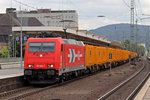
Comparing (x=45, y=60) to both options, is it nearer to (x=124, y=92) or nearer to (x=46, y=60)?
(x=46, y=60)

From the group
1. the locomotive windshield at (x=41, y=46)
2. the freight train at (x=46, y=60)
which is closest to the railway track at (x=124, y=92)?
the freight train at (x=46, y=60)

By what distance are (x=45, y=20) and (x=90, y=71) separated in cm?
13228

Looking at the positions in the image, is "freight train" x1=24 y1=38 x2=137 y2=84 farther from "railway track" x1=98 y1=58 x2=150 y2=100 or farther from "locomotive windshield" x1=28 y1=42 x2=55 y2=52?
"railway track" x1=98 y1=58 x2=150 y2=100

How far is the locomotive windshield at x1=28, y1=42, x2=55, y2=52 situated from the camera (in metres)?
19.6

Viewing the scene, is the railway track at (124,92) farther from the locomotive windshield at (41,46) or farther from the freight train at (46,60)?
the locomotive windshield at (41,46)

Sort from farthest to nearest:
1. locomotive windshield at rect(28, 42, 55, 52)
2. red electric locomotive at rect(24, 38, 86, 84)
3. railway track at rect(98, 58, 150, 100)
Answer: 1. locomotive windshield at rect(28, 42, 55, 52)
2. red electric locomotive at rect(24, 38, 86, 84)
3. railway track at rect(98, 58, 150, 100)

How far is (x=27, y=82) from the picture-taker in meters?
21.0

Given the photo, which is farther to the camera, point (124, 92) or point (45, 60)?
point (45, 60)

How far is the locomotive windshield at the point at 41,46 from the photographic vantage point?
772 inches

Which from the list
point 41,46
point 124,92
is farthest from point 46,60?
point 124,92

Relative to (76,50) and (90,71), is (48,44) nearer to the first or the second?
(76,50)

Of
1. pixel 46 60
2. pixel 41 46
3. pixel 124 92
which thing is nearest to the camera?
pixel 124 92

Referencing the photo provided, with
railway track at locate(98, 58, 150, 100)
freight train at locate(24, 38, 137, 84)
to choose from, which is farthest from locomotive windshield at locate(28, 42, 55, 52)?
railway track at locate(98, 58, 150, 100)

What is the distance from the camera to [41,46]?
65.0ft
